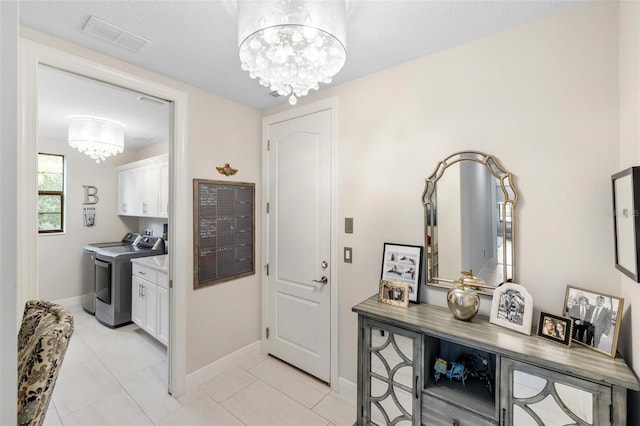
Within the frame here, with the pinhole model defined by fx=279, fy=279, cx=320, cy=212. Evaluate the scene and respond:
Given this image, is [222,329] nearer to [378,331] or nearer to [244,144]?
[378,331]

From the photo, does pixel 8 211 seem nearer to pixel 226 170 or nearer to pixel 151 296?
pixel 226 170

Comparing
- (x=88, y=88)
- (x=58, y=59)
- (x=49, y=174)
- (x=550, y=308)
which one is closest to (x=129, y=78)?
(x=58, y=59)

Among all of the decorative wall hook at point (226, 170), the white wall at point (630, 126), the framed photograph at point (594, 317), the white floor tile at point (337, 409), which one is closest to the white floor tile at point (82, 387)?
the white floor tile at point (337, 409)

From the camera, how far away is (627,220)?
43.8 inches

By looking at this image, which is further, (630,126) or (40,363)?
(630,126)

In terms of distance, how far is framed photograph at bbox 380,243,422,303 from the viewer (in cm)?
184

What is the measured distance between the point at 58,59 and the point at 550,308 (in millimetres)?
3064

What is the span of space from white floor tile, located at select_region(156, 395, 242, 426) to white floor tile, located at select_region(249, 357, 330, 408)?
17.0 inches

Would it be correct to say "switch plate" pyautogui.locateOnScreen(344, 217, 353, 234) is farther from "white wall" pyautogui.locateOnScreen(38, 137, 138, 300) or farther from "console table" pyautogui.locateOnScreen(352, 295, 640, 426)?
"white wall" pyautogui.locateOnScreen(38, 137, 138, 300)

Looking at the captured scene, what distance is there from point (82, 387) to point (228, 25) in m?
2.99

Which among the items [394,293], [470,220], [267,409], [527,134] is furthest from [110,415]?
[527,134]

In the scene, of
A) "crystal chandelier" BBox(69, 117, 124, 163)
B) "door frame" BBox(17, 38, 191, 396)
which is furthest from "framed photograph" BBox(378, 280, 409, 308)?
"crystal chandelier" BBox(69, 117, 124, 163)

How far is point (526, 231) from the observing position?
5.03ft

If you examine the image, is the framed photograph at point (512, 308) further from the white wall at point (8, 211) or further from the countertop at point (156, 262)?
the countertop at point (156, 262)
